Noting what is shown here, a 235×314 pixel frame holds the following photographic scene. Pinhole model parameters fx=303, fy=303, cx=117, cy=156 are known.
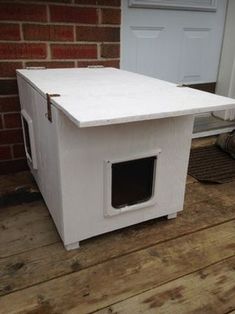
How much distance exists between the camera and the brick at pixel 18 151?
159 centimetres

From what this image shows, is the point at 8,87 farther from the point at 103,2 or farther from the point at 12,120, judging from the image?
the point at 103,2

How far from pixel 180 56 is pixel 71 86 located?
113cm

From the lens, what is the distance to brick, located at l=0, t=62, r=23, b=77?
1.43 metres

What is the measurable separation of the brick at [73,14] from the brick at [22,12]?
0.05 m

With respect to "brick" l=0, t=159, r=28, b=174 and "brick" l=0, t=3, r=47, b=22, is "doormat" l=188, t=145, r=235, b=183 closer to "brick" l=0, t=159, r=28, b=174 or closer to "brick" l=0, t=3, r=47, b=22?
"brick" l=0, t=159, r=28, b=174

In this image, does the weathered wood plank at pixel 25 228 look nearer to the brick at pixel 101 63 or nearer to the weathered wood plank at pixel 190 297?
the weathered wood plank at pixel 190 297

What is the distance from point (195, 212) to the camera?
4.27 feet

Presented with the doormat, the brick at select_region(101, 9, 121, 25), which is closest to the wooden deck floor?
the doormat

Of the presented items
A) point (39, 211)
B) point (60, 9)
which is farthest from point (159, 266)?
point (60, 9)

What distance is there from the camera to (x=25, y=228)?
1.18 meters

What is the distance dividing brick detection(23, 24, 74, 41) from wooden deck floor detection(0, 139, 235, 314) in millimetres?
810

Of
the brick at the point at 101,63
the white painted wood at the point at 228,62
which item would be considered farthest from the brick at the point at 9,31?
the white painted wood at the point at 228,62

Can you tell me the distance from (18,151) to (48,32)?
2.03 ft

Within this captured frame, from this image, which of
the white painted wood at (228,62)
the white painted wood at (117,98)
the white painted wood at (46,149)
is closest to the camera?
the white painted wood at (117,98)
